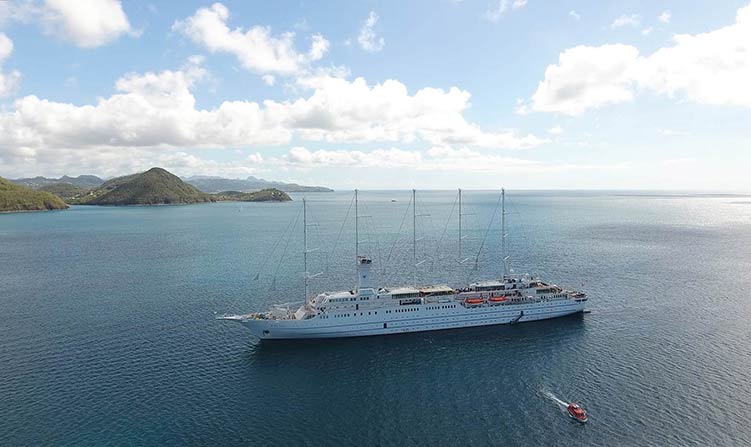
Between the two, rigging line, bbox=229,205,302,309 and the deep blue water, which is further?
rigging line, bbox=229,205,302,309

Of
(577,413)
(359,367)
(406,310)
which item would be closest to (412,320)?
(406,310)

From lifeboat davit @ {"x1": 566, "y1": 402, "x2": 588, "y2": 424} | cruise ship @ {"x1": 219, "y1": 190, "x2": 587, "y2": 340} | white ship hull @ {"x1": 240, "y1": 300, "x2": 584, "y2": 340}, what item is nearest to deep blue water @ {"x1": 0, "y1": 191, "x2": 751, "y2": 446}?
lifeboat davit @ {"x1": 566, "y1": 402, "x2": 588, "y2": 424}

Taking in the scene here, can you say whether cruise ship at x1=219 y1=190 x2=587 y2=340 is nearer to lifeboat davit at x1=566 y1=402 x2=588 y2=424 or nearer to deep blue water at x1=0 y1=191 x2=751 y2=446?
deep blue water at x1=0 y1=191 x2=751 y2=446

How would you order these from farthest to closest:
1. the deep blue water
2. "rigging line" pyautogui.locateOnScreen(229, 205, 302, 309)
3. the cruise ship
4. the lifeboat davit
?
"rigging line" pyautogui.locateOnScreen(229, 205, 302, 309) < the cruise ship < the lifeboat davit < the deep blue water

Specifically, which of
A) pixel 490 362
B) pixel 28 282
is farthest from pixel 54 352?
pixel 490 362

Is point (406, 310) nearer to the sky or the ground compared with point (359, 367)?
nearer to the sky

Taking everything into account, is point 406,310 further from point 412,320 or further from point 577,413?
point 577,413
